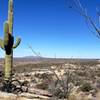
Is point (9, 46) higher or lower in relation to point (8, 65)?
higher

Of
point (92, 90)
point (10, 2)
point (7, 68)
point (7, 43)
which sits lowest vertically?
point (92, 90)

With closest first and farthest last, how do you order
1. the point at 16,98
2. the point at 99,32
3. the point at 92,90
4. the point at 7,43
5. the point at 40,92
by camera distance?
the point at 99,32
the point at 16,98
the point at 40,92
the point at 7,43
the point at 92,90

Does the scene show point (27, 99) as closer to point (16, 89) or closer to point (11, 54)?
point (16, 89)

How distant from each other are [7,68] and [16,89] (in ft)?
4.70

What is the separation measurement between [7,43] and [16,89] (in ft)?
6.89

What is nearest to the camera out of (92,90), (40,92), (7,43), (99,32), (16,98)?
(99,32)

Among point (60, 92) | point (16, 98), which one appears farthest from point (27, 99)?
point (60, 92)

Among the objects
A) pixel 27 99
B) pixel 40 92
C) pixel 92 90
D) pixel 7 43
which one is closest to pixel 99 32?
pixel 27 99

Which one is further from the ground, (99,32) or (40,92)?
(99,32)

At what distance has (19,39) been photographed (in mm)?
13062

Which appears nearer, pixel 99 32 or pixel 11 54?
pixel 99 32

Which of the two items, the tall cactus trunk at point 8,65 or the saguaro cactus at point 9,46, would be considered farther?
the tall cactus trunk at point 8,65

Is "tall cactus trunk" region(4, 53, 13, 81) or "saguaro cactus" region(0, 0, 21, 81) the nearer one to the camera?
"saguaro cactus" region(0, 0, 21, 81)

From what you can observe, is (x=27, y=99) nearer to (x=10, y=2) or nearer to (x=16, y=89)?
(x=16, y=89)
